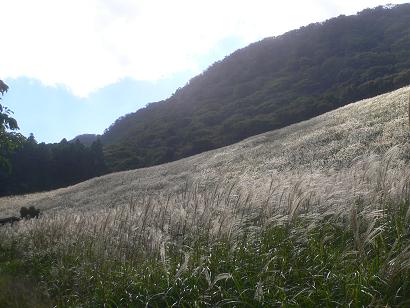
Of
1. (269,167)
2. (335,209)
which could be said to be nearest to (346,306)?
(335,209)

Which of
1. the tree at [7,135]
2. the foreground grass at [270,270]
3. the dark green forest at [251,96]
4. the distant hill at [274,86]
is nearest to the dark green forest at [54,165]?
the dark green forest at [251,96]

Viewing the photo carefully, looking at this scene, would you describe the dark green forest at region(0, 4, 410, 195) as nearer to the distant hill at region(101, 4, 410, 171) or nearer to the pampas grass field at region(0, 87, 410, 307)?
the distant hill at region(101, 4, 410, 171)

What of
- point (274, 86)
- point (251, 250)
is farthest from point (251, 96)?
point (251, 250)

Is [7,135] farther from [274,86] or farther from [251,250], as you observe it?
[274,86]

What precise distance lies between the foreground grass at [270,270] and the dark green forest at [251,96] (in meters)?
36.8

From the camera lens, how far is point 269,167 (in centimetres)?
2698

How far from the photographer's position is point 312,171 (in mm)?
12336

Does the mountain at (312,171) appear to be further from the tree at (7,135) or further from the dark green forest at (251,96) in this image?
the dark green forest at (251,96)

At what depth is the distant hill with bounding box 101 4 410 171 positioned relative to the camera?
93.2 m

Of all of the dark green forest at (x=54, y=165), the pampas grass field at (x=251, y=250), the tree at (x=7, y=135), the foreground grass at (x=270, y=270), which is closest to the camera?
the foreground grass at (x=270, y=270)

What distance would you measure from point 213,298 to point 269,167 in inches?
880

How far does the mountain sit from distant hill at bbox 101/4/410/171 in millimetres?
44295

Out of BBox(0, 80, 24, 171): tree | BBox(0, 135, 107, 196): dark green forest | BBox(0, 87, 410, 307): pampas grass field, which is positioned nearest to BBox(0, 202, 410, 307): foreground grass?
BBox(0, 87, 410, 307): pampas grass field

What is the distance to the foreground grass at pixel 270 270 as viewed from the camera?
4.25 metres
